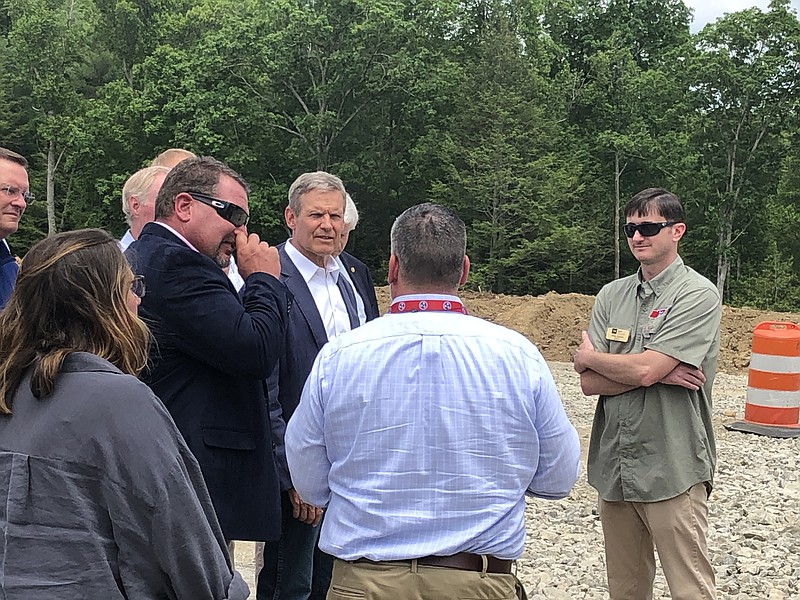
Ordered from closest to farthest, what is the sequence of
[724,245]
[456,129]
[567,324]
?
[567,324] → [724,245] → [456,129]

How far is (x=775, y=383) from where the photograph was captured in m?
10.6

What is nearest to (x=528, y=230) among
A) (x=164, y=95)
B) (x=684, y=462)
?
(x=164, y=95)

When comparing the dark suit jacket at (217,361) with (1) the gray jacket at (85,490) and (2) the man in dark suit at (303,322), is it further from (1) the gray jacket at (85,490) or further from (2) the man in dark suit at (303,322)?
(1) the gray jacket at (85,490)

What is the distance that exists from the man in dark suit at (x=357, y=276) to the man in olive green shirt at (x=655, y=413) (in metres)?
1.14

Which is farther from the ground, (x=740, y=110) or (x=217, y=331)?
(x=740, y=110)

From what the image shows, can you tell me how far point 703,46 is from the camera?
40.4 meters

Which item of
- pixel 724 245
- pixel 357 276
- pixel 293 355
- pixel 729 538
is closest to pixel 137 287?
→ pixel 293 355

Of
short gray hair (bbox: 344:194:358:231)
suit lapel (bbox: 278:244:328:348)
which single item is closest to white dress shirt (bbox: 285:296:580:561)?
suit lapel (bbox: 278:244:328:348)

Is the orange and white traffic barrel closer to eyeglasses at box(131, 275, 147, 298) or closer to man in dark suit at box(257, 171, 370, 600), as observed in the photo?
man in dark suit at box(257, 171, 370, 600)

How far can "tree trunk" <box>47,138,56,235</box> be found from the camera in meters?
42.4

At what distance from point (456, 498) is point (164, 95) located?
4016 cm

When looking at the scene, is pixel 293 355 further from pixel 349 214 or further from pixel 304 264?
pixel 349 214

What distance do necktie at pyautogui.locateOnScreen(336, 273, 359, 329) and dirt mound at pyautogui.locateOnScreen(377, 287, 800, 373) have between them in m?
16.3

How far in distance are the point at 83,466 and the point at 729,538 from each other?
5963 mm
